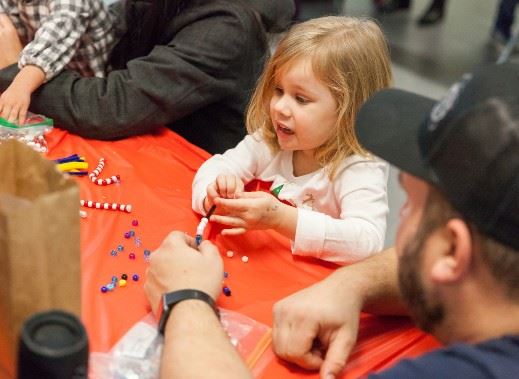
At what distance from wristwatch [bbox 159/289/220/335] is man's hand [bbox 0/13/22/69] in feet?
3.11

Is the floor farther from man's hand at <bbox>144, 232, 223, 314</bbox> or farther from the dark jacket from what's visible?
man's hand at <bbox>144, 232, 223, 314</bbox>

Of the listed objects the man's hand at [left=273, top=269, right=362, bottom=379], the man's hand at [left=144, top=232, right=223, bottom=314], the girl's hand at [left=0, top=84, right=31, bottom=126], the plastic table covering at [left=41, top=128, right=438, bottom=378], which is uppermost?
the man's hand at [left=144, top=232, right=223, bottom=314]

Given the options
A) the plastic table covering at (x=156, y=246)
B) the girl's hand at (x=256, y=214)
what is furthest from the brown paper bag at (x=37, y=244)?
the girl's hand at (x=256, y=214)

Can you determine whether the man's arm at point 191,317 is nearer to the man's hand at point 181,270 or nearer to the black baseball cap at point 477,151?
the man's hand at point 181,270

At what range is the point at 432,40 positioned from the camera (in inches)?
167

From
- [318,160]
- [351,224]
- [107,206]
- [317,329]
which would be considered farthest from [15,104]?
[317,329]

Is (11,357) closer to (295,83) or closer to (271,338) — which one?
(271,338)

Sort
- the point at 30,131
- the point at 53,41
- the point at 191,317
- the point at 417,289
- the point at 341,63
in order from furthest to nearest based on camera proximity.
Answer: the point at 53,41 → the point at 30,131 → the point at 341,63 → the point at 191,317 → the point at 417,289

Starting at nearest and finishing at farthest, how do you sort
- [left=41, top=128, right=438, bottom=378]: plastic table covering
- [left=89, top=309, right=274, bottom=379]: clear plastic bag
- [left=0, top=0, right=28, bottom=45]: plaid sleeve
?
[left=89, top=309, right=274, bottom=379]: clear plastic bag < [left=41, top=128, right=438, bottom=378]: plastic table covering < [left=0, top=0, right=28, bottom=45]: plaid sleeve

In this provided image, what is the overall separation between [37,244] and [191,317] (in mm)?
284

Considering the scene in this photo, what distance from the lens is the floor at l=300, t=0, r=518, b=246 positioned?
3.70 metres

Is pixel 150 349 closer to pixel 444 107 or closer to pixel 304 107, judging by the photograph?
pixel 444 107

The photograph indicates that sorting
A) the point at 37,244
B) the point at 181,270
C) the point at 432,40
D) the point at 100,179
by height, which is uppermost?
the point at 37,244

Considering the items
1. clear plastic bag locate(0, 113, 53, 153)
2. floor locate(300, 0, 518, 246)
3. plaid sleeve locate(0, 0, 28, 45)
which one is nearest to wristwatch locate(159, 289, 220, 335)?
clear plastic bag locate(0, 113, 53, 153)
